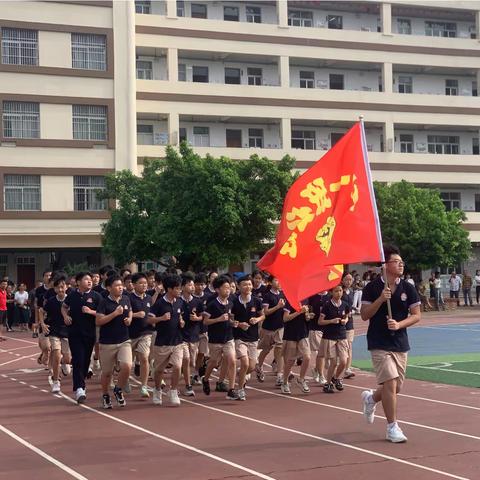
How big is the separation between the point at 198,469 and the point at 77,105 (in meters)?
31.6

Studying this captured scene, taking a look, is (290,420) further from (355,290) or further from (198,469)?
(355,290)

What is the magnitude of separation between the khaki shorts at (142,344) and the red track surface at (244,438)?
69cm

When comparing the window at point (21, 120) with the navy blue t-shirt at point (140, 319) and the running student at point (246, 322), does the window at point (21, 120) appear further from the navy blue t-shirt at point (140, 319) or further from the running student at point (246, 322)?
the running student at point (246, 322)

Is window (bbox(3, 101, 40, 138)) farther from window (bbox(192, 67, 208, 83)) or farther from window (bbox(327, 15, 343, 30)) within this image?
window (bbox(327, 15, 343, 30))

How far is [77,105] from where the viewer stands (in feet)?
121

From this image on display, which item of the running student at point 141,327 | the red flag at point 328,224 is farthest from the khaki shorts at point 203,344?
the red flag at point 328,224

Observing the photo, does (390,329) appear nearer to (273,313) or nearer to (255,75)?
(273,313)

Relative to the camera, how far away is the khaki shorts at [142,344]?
11891mm

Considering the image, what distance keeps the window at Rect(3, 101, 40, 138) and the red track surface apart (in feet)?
83.4

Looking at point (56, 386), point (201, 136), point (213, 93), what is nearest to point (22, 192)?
point (201, 136)

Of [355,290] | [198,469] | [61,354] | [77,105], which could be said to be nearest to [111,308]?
[61,354]

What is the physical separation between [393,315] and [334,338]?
3881 millimetres

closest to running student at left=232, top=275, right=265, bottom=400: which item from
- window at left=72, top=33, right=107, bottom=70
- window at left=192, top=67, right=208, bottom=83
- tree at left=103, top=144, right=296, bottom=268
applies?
tree at left=103, top=144, right=296, bottom=268

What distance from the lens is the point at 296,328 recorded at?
40.4 feet
